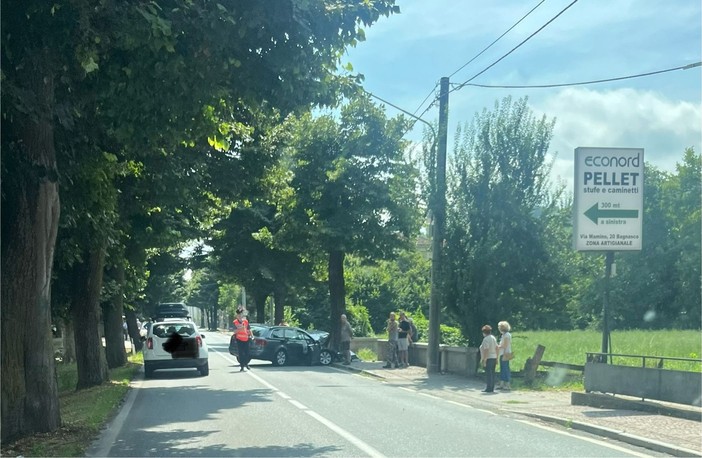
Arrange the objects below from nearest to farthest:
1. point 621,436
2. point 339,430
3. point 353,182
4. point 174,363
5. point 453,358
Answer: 1. point 621,436
2. point 339,430
3. point 453,358
4. point 174,363
5. point 353,182

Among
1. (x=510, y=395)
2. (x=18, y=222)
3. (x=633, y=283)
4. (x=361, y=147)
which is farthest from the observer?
(x=633, y=283)

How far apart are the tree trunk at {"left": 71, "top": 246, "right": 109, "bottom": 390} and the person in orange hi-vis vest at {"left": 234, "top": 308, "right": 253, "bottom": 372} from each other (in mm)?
5929

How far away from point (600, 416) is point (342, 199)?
1999 cm

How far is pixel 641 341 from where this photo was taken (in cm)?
3369

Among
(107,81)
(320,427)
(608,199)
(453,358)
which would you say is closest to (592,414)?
(320,427)

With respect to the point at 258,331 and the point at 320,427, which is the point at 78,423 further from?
the point at 258,331

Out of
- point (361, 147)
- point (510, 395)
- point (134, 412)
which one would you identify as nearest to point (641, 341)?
point (361, 147)

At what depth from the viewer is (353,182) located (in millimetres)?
32719

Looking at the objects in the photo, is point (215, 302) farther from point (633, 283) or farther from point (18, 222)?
point (18, 222)

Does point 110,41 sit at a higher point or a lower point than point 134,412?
higher

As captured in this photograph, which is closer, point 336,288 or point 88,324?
point 88,324

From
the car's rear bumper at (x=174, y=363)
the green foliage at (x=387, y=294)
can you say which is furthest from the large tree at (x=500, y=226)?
the green foliage at (x=387, y=294)

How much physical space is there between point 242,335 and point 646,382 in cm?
1490

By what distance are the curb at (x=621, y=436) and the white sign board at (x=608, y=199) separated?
4583 millimetres
